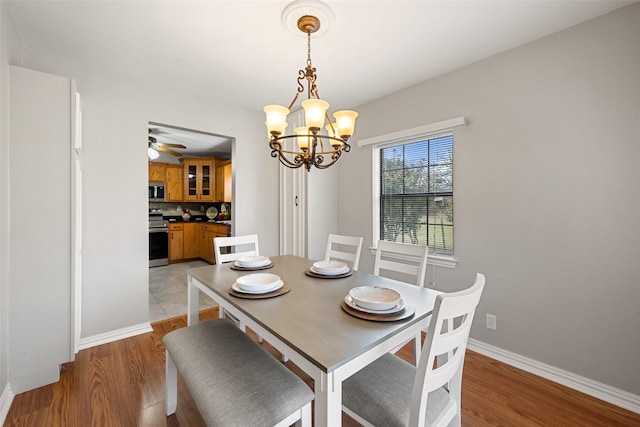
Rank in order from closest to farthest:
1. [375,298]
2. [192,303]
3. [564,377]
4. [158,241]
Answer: [375,298] < [192,303] < [564,377] < [158,241]

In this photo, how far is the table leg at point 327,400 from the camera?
32.8 inches

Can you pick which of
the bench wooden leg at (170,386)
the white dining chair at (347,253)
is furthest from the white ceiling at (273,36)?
the bench wooden leg at (170,386)

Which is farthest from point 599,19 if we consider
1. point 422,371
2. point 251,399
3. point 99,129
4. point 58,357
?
point 58,357

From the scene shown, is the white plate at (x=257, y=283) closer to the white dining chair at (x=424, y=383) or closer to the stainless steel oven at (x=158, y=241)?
the white dining chair at (x=424, y=383)

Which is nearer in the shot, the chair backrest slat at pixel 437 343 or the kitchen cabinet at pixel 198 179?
the chair backrest slat at pixel 437 343

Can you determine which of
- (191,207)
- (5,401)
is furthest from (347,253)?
(191,207)

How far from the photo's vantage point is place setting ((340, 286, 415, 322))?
113 cm

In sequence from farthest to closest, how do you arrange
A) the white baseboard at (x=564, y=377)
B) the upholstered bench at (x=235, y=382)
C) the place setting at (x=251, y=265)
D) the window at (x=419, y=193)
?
the window at (x=419, y=193) < the place setting at (x=251, y=265) < the white baseboard at (x=564, y=377) < the upholstered bench at (x=235, y=382)

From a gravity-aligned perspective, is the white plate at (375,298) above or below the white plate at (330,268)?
below

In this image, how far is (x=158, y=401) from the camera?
5.44 ft

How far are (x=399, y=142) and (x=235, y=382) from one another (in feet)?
8.39

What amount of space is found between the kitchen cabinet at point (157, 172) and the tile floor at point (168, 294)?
180cm

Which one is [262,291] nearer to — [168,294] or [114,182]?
[114,182]

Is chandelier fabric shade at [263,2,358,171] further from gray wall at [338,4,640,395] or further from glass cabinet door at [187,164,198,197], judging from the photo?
glass cabinet door at [187,164,198,197]
